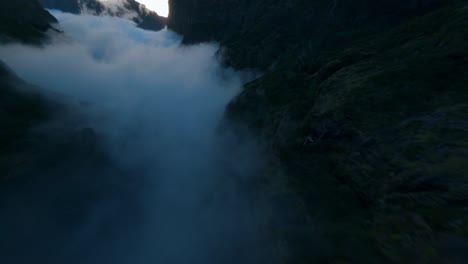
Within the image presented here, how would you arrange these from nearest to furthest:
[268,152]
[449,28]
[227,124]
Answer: [449,28]
[268,152]
[227,124]


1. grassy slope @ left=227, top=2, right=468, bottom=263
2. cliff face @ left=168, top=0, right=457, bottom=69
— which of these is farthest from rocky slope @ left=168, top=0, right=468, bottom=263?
cliff face @ left=168, top=0, right=457, bottom=69

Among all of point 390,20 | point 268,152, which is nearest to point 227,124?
point 268,152

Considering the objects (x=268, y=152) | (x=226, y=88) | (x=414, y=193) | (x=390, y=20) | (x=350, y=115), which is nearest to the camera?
(x=414, y=193)

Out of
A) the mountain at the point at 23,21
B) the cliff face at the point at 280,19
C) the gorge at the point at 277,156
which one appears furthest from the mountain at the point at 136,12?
the gorge at the point at 277,156

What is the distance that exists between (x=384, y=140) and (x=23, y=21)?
2747 inches

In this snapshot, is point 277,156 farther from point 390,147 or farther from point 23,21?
point 23,21

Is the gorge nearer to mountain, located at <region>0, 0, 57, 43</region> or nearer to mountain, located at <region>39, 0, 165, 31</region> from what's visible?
mountain, located at <region>0, 0, 57, 43</region>

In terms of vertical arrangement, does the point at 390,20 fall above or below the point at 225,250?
above

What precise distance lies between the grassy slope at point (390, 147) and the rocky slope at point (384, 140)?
36 mm

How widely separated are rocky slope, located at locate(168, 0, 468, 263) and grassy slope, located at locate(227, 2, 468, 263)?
4 cm

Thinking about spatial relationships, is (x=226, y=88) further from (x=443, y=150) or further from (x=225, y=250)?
(x=443, y=150)

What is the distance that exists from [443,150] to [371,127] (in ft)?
10.2

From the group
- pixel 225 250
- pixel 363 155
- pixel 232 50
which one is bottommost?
pixel 225 250

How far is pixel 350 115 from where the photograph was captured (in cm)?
1184
